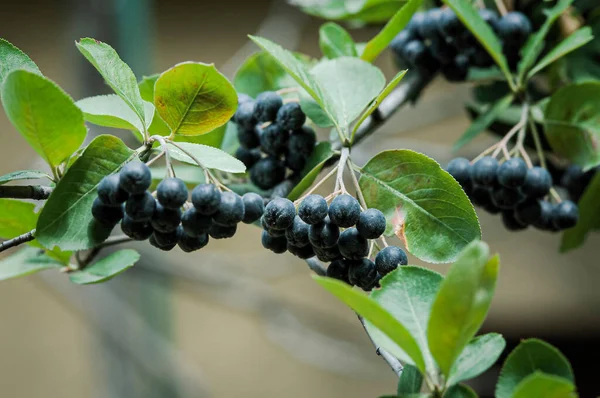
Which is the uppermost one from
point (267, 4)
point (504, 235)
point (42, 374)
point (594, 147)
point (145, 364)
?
point (594, 147)

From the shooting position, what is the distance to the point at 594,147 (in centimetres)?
62

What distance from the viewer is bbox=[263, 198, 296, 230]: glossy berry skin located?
434mm

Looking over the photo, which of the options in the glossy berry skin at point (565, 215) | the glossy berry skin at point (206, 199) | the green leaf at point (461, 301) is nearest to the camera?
the green leaf at point (461, 301)

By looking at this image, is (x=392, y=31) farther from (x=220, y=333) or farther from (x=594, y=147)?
(x=220, y=333)

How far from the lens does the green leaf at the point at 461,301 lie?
0.32m

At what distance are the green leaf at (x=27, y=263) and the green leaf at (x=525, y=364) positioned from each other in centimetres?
38

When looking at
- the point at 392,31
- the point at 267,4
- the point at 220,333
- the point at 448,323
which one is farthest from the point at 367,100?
the point at 220,333

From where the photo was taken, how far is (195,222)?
1.41 ft

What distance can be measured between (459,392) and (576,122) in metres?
0.36

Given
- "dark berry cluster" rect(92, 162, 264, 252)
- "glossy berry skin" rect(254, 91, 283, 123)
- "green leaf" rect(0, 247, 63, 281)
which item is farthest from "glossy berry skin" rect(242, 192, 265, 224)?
"green leaf" rect(0, 247, 63, 281)

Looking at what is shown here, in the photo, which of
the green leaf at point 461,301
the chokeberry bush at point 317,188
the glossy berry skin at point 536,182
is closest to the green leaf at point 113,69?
the chokeberry bush at point 317,188

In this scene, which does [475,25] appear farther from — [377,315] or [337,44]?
[377,315]

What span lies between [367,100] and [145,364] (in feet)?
4.73

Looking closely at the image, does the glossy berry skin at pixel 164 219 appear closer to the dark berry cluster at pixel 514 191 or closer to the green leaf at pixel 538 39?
the dark berry cluster at pixel 514 191
